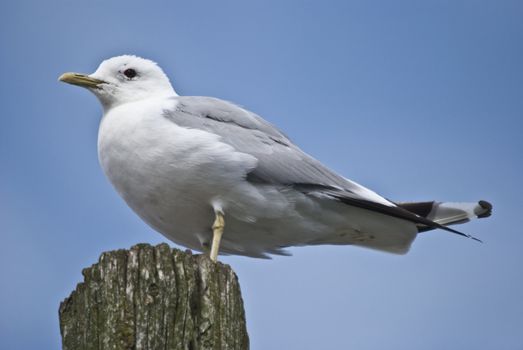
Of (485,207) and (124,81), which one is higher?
(124,81)

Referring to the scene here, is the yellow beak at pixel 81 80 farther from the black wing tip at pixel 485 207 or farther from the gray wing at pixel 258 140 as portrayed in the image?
the black wing tip at pixel 485 207

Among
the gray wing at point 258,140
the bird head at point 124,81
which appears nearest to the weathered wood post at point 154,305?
the gray wing at point 258,140

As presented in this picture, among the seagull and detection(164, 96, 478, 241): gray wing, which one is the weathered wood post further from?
detection(164, 96, 478, 241): gray wing

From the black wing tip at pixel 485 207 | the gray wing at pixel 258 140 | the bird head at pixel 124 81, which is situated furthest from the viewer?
the bird head at pixel 124 81

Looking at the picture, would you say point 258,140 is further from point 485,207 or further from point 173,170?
point 485,207

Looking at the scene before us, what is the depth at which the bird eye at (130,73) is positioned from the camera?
293 inches

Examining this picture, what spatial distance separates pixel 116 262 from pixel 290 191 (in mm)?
2351

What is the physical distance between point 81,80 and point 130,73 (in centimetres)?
44

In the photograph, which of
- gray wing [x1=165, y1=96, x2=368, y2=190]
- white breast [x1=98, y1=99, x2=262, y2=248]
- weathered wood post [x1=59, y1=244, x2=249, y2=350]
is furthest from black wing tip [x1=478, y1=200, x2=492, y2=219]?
weathered wood post [x1=59, y1=244, x2=249, y2=350]

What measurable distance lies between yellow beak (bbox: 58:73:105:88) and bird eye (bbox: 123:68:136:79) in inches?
9.2

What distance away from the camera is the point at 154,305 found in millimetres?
4348

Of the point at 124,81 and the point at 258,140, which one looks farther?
the point at 124,81

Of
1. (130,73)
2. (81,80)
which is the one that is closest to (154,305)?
(81,80)

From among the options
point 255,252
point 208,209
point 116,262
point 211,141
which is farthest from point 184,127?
point 116,262
